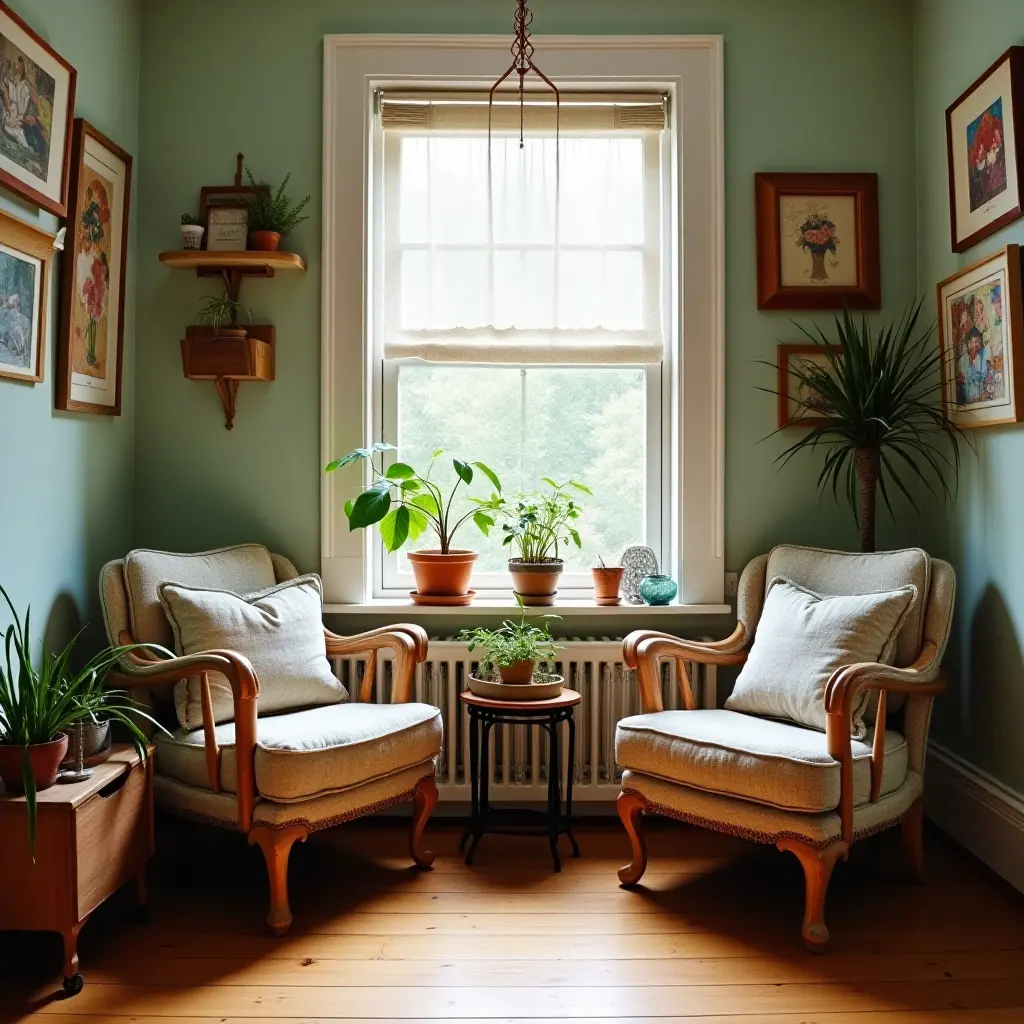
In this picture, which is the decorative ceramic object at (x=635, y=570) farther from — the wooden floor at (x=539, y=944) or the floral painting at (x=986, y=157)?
the floral painting at (x=986, y=157)

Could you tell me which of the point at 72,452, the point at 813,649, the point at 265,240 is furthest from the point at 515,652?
the point at 265,240

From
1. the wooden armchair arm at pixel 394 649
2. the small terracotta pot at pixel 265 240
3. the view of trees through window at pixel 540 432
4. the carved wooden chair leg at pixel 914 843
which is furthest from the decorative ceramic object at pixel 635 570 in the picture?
the small terracotta pot at pixel 265 240

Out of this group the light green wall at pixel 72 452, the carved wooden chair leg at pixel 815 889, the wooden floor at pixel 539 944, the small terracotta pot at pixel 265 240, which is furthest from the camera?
the small terracotta pot at pixel 265 240

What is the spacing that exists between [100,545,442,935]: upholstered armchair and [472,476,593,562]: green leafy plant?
1.70ft

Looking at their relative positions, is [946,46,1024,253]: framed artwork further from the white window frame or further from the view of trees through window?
the view of trees through window

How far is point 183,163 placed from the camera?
11.6ft

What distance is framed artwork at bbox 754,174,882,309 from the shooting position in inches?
139

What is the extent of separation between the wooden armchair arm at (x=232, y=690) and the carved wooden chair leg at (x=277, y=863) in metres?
0.05

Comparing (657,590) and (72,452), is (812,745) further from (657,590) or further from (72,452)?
(72,452)

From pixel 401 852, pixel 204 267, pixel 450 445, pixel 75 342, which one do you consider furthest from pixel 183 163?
pixel 401 852

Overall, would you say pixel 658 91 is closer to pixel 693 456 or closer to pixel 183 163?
pixel 693 456

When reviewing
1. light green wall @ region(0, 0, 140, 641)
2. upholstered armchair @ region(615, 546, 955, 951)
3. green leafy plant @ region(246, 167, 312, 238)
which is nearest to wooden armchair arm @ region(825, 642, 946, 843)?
upholstered armchair @ region(615, 546, 955, 951)

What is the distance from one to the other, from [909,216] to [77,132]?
9.43ft

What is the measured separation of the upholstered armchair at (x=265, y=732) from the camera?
2.62 m
